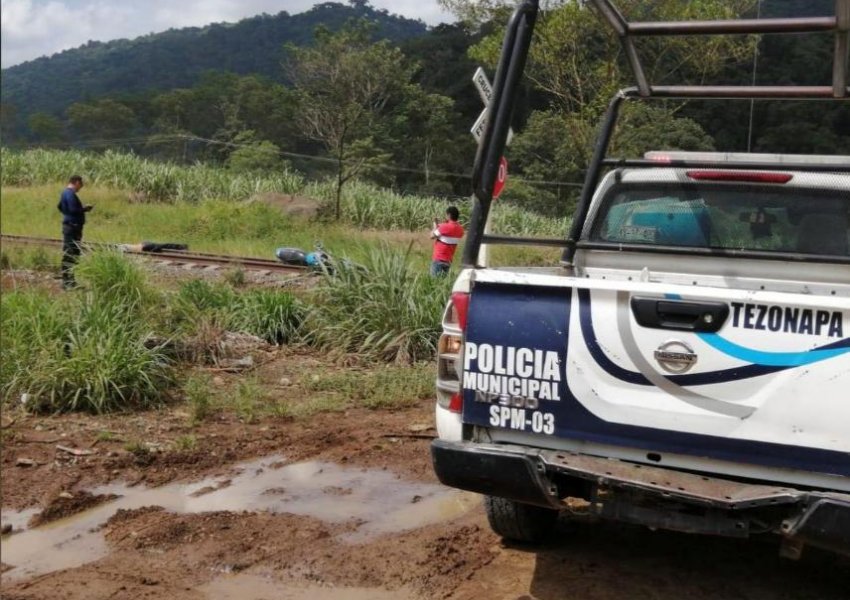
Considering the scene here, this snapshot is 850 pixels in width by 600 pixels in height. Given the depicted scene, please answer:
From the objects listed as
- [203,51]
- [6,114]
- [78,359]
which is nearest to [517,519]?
[78,359]

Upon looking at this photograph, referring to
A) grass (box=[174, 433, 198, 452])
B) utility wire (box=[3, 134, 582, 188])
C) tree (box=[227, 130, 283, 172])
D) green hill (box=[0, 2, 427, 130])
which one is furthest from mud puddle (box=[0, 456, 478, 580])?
green hill (box=[0, 2, 427, 130])

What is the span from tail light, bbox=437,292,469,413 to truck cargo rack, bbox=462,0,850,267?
0.76ft

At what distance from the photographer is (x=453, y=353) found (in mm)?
3859

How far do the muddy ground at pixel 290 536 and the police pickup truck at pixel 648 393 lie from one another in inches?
16.7

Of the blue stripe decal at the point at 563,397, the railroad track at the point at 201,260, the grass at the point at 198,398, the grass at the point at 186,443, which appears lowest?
the grass at the point at 186,443

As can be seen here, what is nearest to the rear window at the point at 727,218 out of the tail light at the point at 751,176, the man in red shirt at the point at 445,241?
the tail light at the point at 751,176

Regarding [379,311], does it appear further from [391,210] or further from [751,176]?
[391,210]

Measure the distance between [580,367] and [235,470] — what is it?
2.84 metres

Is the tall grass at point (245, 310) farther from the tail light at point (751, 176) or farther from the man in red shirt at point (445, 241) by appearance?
the tail light at point (751, 176)

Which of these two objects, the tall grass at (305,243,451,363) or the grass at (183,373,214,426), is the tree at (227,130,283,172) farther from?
the grass at (183,373,214,426)

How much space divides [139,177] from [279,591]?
24.7m

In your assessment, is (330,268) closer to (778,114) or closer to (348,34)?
(778,114)

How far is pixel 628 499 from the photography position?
11.6 ft

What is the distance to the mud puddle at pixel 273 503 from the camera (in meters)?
→ 4.50
